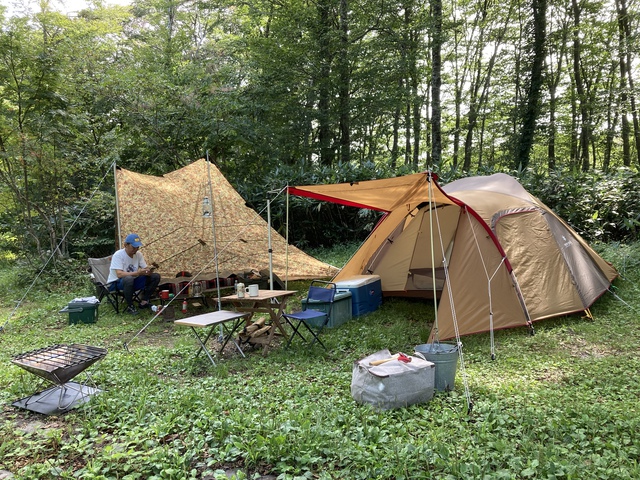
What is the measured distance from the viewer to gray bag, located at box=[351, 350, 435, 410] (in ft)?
10.4

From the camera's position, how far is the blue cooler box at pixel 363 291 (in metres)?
6.12

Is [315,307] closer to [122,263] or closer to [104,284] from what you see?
[122,263]

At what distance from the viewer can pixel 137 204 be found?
750 centimetres

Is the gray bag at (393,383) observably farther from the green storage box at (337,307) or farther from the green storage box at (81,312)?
the green storage box at (81,312)

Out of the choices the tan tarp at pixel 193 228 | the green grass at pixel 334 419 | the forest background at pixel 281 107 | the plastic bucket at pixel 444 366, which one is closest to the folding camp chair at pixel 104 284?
the tan tarp at pixel 193 228

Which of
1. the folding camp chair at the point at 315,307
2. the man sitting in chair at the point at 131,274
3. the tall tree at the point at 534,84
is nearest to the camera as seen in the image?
the folding camp chair at the point at 315,307

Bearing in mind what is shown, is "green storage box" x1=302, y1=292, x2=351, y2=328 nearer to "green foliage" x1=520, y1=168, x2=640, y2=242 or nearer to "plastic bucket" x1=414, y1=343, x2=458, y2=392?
"plastic bucket" x1=414, y1=343, x2=458, y2=392

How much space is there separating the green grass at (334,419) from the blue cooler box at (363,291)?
3.67 ft

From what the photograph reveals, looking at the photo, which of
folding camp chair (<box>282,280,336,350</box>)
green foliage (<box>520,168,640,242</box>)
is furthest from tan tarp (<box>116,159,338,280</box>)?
green foliage (<box>520,168,640,242</box>)

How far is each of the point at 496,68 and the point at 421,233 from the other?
13145 mm

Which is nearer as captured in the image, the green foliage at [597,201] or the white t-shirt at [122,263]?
the white t-shirt at [122,263]

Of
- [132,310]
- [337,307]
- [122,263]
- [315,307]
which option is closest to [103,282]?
[122,263]

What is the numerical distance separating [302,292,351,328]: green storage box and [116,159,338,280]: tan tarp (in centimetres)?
165

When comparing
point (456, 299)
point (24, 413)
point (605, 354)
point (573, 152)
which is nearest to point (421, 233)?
point (456, 299)
